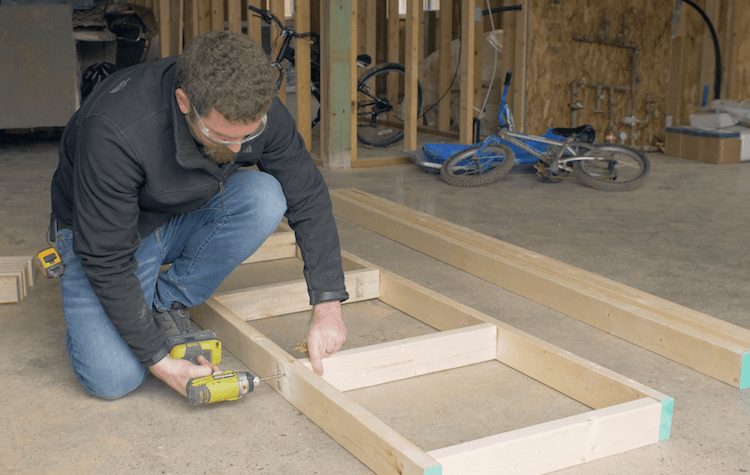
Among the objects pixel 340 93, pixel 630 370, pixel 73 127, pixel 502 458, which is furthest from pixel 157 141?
pixel 340 93

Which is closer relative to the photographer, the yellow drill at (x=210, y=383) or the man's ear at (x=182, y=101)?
the man's ear at (x=182, y=101)

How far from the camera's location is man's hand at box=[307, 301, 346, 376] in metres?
1.72

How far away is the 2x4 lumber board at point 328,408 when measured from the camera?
1343 mm

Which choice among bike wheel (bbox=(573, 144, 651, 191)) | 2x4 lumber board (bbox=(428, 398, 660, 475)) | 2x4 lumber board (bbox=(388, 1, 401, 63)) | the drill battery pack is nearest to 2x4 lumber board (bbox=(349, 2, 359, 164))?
bike wheel (bbox=(573, 144, 651, 191))

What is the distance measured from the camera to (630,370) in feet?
6.43

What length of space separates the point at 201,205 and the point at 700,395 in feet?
4.60

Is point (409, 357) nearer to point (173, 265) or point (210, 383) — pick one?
point (210, 383)

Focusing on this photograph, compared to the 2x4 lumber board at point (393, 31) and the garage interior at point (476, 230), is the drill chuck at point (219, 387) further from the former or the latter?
the 2x4 lumber board at point (393, 31)

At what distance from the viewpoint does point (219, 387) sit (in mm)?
1599

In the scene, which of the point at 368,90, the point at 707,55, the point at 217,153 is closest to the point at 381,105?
the point at 368,90

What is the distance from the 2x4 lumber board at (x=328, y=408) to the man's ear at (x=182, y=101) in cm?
65

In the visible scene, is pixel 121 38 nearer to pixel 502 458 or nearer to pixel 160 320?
pixel 160 320

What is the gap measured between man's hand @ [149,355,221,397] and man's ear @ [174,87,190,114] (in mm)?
577

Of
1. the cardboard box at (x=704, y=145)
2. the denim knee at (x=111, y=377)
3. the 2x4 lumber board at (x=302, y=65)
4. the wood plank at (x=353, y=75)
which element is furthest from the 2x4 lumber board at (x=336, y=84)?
the denim knee at (x=111, y=377)
